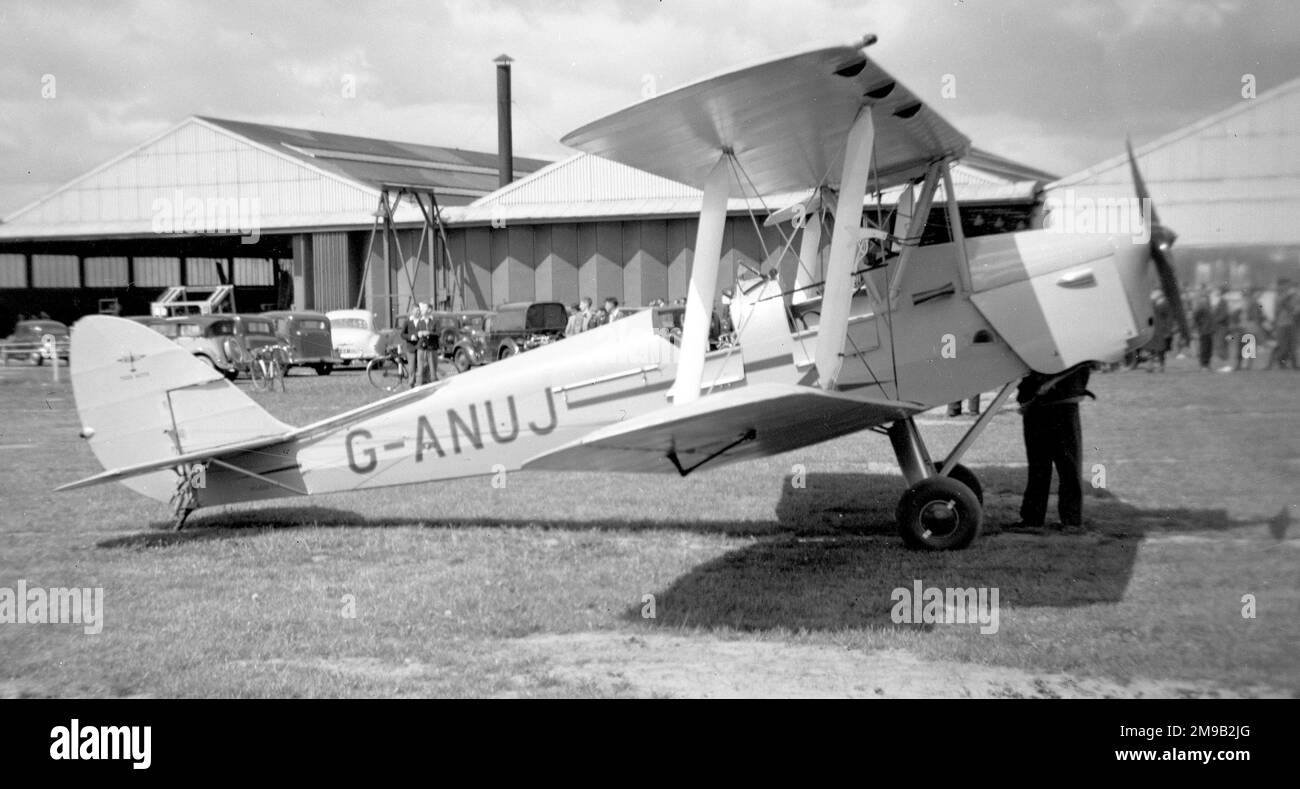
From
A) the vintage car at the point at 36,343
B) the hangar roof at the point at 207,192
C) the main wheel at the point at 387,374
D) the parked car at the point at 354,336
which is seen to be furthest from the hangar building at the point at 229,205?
the main wheel at the point at 387,374

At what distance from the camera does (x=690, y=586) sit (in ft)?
19.8

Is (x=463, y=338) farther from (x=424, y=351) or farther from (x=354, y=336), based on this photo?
(x=424, y=351)

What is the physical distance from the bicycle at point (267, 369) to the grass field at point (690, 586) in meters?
13.9

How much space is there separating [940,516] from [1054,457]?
143 centimetres

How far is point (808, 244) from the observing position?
7.47 metres

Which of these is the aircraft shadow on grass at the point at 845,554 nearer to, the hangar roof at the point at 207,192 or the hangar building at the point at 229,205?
the hangar building at the point at 229,205

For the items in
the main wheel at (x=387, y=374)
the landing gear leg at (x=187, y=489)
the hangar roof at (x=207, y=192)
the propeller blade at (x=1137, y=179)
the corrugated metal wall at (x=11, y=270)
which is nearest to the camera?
the propeller blade at (x=1137, y=179)

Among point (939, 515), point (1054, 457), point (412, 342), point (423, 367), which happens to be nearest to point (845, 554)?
point (939, 515)

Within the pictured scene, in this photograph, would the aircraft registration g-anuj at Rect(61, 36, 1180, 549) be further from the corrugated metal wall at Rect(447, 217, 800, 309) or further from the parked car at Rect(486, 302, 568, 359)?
the corrugated metal wall at Rect(447, 217, 800, 309)

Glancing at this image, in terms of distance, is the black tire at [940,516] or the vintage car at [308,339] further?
the vintage car at [308,339]

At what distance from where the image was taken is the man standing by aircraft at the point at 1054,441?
295 inches

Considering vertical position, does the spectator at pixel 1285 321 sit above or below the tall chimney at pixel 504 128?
below
